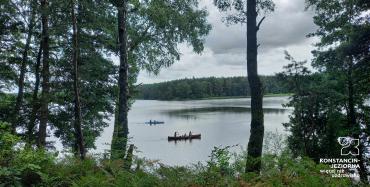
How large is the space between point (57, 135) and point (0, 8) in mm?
6946

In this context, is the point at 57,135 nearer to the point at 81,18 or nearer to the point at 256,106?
the point at 81,18

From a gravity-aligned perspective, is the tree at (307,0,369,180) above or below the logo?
above

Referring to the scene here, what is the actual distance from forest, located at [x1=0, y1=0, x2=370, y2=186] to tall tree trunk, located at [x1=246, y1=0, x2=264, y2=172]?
0.03 meters

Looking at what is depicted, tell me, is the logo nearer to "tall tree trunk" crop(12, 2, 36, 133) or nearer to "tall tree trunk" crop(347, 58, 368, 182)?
"tall tree trunk" crop(347, 58, 368, 182)

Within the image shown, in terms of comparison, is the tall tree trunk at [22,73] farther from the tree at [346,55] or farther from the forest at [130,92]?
the tree at [346,55]

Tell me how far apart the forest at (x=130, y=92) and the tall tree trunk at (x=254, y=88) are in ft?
0.09

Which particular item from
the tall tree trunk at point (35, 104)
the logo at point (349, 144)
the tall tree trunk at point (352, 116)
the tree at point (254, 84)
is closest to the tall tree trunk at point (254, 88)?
the tree at point (254, 84)

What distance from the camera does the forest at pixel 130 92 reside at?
478 centimetres

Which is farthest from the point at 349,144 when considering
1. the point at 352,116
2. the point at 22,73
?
the point at 22,73

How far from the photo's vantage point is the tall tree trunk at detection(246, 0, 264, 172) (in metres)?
9.30

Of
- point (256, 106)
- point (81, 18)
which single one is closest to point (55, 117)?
point (81, 18)

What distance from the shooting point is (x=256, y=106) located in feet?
31.1

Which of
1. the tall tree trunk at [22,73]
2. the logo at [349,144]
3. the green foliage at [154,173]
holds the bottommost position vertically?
the logo at [349,144]

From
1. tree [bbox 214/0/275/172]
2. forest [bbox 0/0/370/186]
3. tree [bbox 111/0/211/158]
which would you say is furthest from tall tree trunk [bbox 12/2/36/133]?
tree [bbox 214/0/275/172]
